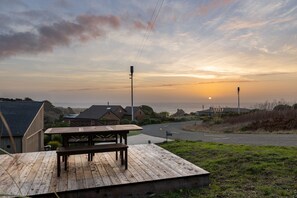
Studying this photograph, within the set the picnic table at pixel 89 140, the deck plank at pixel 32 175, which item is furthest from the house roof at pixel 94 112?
the picnic table at pixel 89 140

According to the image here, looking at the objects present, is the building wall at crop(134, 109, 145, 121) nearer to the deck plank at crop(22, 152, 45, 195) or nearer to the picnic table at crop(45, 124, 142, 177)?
the deck plank at crop(22, 152, 45, 195)

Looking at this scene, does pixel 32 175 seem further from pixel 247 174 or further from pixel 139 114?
pixel 139 114

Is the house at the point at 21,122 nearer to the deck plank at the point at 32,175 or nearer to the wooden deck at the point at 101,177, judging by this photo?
the deck plank at the point at 32,175

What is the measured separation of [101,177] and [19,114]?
286 inches

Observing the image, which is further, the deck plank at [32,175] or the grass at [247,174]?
A: the grass at [247,174]

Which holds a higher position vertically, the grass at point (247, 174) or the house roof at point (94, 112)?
the house roof at point (94, 112)

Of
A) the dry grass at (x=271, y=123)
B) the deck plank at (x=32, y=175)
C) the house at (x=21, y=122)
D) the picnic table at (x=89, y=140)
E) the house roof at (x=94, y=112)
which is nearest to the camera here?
the deck plank at (x=32, y=175)

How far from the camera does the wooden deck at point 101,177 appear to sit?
3.32 meters

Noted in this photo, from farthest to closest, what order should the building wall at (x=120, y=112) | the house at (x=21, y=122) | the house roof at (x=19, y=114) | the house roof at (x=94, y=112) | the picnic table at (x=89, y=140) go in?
the building wall at (x=120, y=112) → the house roof at (x=94, y=112) → the house roof at (x=19, y=114) → the house at (x=21, y=122) → the picnic table at (x=89, y=140)

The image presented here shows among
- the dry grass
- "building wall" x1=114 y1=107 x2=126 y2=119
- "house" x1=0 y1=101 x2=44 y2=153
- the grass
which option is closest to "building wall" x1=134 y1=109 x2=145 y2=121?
"building wall" x1=114 y1=107 x2=126 y2=119

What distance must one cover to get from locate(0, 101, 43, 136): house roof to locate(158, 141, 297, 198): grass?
626 cm

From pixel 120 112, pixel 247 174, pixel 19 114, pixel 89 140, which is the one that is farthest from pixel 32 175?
pixel 120 112

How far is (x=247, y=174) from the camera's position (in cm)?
423

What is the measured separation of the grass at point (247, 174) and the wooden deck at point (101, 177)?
0.74ft
